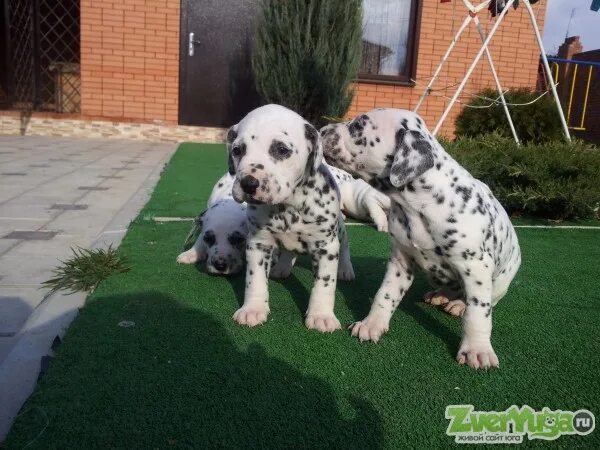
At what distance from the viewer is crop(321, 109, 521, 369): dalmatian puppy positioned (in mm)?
2643

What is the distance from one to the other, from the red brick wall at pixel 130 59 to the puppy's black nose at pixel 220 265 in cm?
998

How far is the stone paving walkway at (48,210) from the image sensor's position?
9.66 feet

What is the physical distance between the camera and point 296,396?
7.35 feet

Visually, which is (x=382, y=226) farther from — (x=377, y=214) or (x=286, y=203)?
(x=286, y=203)

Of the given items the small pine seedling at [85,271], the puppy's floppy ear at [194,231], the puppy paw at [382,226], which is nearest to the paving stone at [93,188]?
the puppy's floppy ear at [194,231]

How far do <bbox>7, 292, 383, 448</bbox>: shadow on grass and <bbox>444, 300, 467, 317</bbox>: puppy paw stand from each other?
4.32 ft

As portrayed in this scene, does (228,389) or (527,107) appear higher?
(527,107)

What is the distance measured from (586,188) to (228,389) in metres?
5.27

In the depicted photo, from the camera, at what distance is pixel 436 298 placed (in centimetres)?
348

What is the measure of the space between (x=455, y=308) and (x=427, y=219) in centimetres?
91

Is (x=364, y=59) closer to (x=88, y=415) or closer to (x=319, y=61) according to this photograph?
(x=319, y=61)

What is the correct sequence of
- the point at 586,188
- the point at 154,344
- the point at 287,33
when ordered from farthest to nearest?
the point at 287,33 < the point at 586,188 < the point at 154,344

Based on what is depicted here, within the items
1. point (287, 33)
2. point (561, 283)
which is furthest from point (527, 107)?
point (561, 283)

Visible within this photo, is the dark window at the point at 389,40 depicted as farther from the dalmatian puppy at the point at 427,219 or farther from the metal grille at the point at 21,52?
the dalmatian puppy at the point at 427,219
